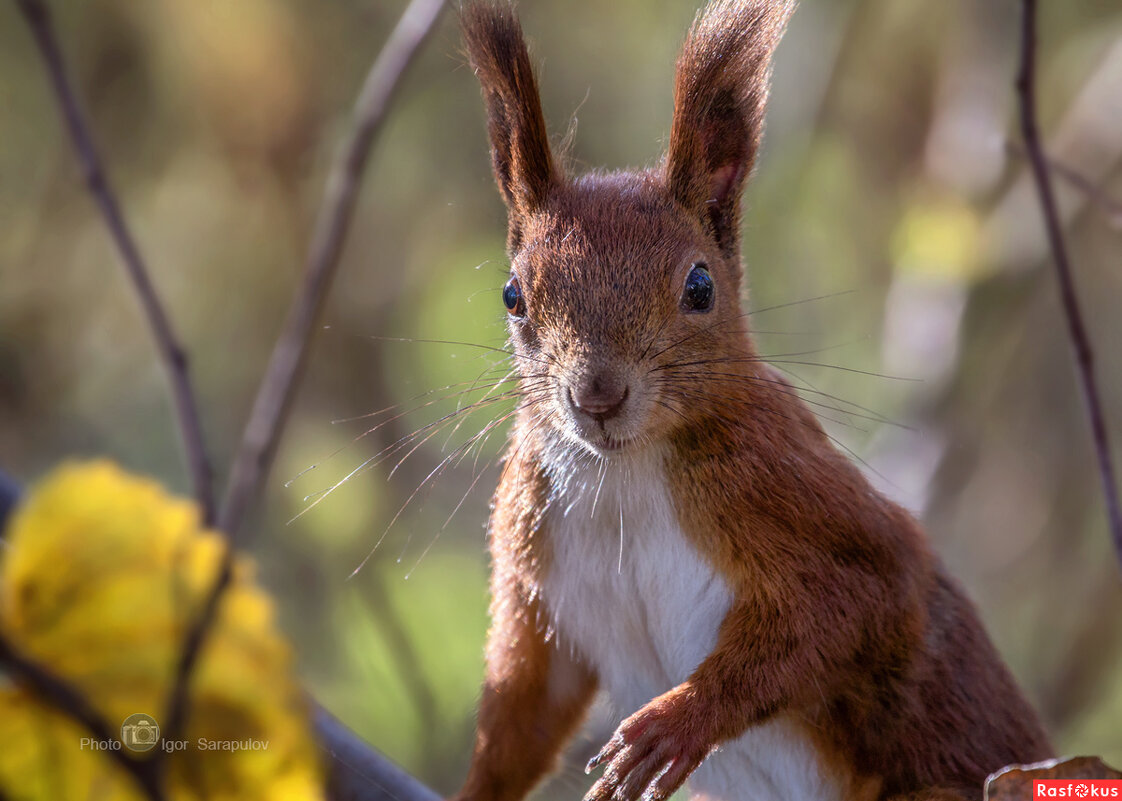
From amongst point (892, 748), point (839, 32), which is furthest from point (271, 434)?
point (839, 32)

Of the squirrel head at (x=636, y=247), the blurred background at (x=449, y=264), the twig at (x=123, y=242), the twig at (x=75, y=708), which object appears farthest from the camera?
the blurred background at (x=449, y=264)

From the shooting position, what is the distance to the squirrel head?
222cm

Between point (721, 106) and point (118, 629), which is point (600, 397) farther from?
point (118, 629)

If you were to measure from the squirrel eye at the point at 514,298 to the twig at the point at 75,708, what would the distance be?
153 cm

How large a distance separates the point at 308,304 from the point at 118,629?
1.24ft

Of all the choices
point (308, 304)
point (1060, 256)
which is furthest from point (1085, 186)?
point (308, 304)

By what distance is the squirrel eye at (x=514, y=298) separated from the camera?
2.46m

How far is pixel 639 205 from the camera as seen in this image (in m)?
2.45

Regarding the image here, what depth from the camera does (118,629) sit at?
1.18 metres

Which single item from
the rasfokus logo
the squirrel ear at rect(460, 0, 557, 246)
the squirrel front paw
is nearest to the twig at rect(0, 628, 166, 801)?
the squirrel front paw

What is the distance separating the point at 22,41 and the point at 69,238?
0.63m

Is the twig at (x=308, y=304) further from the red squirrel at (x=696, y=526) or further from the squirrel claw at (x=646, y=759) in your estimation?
the squirrel claw at (x=646, y=759)

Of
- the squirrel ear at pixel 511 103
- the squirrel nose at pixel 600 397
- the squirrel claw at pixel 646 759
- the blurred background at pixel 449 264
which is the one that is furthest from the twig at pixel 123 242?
the blurred background at pixel 449 264

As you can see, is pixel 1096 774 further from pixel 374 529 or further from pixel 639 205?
pixel 374 529
